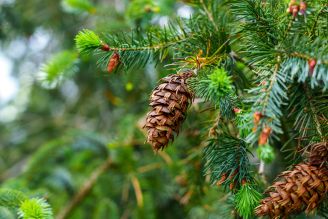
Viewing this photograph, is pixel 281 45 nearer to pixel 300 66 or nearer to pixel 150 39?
pixel 300 66

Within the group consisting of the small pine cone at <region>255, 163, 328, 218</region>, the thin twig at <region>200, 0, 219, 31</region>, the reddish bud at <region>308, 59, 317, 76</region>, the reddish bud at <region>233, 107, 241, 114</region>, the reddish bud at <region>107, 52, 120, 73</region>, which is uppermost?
the thin twig at <region>200, 0, 219, 31</region>

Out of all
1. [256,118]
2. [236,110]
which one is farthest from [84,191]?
[256,118]

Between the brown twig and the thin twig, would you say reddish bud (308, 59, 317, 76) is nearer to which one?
the thin twig

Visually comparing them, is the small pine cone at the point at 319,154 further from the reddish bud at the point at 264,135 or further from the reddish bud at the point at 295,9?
the reddish bud at the point at 295,9

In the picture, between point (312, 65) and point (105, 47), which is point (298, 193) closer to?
point (312, 65)

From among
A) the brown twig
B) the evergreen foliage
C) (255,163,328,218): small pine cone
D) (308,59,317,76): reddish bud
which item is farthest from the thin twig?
the brown twig

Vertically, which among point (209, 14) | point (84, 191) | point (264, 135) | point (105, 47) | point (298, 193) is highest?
point (209, 14)

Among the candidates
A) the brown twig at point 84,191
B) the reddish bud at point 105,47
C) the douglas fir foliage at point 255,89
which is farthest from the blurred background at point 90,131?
the reddish bud at point 105,47
